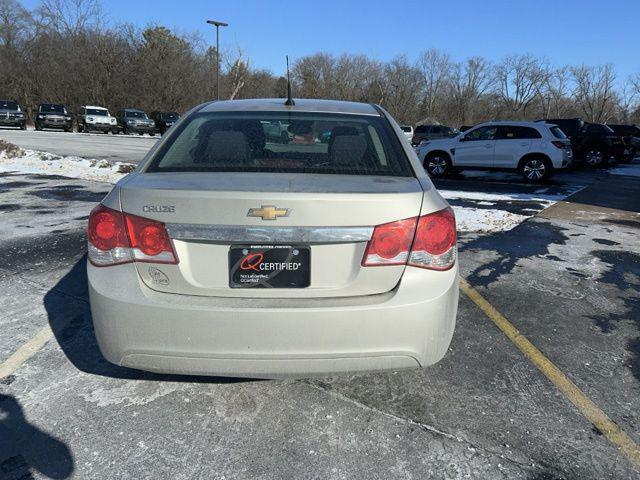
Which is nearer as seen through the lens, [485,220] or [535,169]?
[485,220]

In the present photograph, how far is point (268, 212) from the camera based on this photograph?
2086 millimetres

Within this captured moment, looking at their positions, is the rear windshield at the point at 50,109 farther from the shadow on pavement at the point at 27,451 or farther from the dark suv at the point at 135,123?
the shadow on pavement at the point at 27,451

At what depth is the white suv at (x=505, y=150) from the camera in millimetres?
13906

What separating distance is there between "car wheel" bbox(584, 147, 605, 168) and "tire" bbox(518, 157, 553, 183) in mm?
7733

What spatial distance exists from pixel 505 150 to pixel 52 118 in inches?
1243

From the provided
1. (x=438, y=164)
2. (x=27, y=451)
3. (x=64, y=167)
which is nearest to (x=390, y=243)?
(x=27, y=451)

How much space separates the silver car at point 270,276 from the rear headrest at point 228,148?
346 mm

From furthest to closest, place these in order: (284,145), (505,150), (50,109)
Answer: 1. (50,109)
2. (505,150)
3. (284,145)

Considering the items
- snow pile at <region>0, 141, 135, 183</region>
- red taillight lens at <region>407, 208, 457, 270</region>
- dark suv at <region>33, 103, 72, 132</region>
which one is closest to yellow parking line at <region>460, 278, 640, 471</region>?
red taillight lens at <region>407, 208, 457, 270</region>

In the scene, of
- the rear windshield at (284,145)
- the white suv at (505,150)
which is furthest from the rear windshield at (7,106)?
the rear windshield at (284,145)

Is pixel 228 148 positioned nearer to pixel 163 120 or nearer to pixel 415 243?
pixel 415 243

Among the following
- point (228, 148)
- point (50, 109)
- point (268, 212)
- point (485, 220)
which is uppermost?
point (50, 109)

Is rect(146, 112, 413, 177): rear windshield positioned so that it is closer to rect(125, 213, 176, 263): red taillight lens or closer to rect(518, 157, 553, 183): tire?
rect(125, 213, 176, 263): red taillight lens

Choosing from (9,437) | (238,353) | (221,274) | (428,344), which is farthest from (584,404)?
(9,437)
